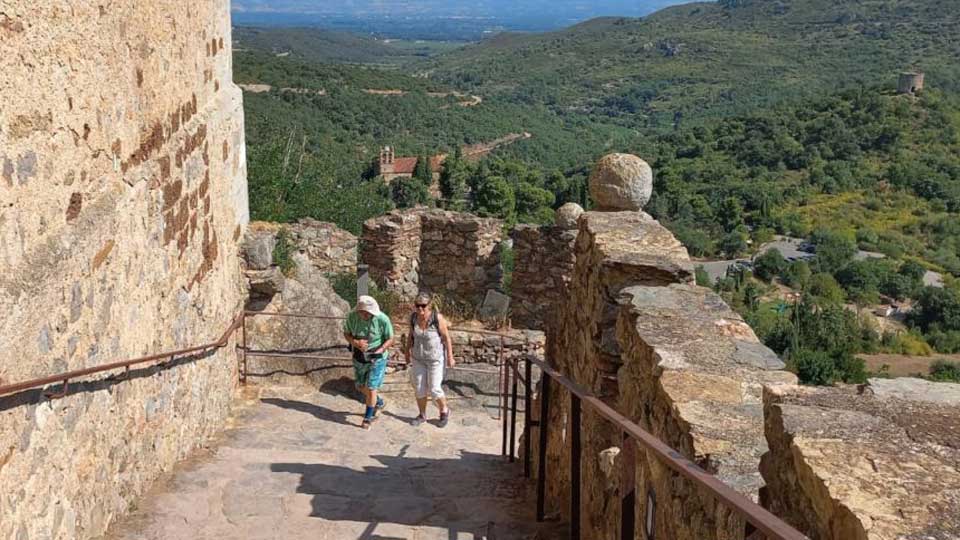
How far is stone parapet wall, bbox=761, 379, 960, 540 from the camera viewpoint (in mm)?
1749

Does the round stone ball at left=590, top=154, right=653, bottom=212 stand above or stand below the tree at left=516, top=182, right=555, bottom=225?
above

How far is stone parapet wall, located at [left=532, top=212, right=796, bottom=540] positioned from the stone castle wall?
83.6 inches

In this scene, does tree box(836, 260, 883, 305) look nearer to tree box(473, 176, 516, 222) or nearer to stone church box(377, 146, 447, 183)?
tree box(473, 176, 516, 222)

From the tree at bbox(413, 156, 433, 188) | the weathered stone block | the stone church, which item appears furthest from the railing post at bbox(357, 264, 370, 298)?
the tree at bbox(413, 156, 433, 188)

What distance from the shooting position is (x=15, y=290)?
2.80m

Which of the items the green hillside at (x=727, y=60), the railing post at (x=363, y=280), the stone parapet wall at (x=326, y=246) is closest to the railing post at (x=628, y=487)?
the railing post at (x=363, y=280)

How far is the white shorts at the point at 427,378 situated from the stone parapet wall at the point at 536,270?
6.06 m

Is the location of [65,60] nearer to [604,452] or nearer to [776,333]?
[604,452]

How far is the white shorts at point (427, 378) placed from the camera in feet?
23.1

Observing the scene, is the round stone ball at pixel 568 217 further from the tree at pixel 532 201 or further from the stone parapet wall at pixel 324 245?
the tree at pixel 532 201

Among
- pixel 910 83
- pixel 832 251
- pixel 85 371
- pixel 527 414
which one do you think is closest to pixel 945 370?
pixel 832 251

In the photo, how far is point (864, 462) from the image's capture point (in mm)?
1960

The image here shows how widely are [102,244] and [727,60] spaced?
11412 cm

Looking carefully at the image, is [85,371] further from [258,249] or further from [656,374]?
[258,249]
